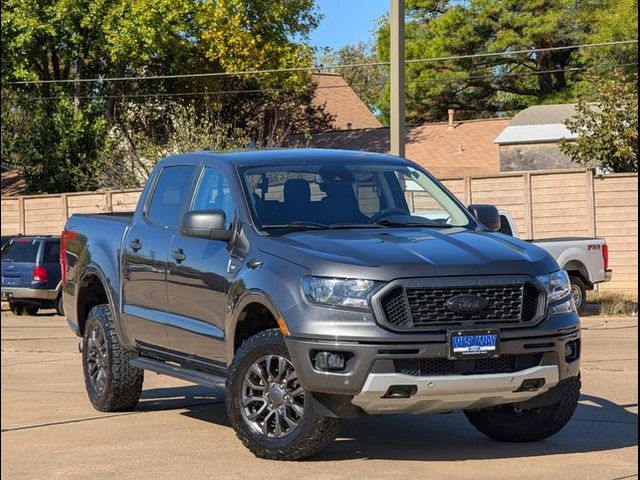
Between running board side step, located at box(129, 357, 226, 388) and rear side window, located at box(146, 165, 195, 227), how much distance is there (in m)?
1.05

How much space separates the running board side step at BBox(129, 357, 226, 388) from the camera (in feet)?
29.5

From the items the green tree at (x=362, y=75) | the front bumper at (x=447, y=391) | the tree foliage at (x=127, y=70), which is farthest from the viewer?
the green tree at (x=362, y=75)

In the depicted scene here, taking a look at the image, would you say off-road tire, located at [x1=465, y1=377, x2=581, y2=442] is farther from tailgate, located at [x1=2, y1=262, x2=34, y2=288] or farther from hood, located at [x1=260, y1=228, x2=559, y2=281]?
tailgate, located at [x1=2, y1=262, x2=34, y2=288]

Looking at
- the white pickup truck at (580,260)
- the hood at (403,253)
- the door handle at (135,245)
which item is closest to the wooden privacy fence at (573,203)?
the white pickup truck at (580,260)

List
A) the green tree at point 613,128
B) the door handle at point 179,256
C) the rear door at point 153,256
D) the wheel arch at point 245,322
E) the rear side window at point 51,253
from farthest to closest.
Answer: the green tree at point 613,128
the rear side window at point 51,253
the rear door at point 153,256
the door handle at point 179,256
the wheel arch at point 245,322

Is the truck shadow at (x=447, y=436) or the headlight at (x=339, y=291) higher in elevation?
the headlight at (x=339, y=291)

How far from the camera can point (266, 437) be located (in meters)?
8.23

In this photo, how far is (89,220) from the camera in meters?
11.4

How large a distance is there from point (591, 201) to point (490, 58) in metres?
30.3

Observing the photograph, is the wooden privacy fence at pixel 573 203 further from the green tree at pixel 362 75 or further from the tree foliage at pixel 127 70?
the green tree at pixel 362 75


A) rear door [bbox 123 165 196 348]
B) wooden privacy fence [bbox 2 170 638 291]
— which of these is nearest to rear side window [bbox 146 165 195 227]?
rear door [bbox 123 165 196 348]

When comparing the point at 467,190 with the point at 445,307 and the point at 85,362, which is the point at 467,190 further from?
the point at 445,307

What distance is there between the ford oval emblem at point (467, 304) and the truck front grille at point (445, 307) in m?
0.02

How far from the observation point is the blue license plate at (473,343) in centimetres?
780
